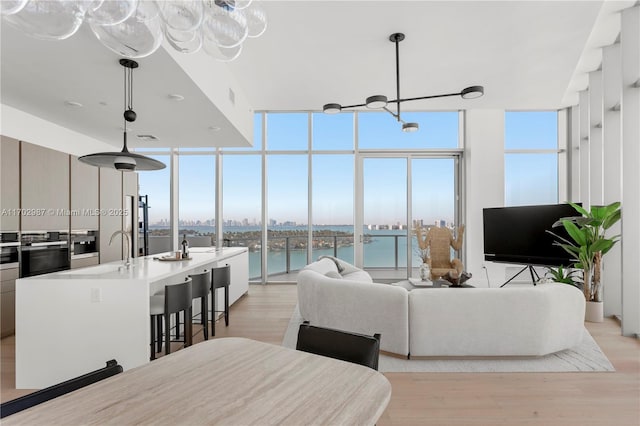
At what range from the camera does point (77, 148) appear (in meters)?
5.09

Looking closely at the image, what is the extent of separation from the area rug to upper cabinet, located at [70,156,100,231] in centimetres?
452

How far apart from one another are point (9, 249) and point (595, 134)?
A: 760 centimetres

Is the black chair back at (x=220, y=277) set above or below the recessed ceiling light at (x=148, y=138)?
below

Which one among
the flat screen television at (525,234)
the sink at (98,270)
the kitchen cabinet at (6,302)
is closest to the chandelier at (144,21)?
the sink at (98,270)

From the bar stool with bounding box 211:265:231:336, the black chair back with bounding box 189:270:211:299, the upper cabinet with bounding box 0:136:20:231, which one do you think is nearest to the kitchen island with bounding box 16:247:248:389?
the black chair back with bounding box 189:270:211:299

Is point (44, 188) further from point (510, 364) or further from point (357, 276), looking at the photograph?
point (510, 364)

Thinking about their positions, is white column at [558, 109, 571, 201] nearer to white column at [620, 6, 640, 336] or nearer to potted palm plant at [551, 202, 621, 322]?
potted palm plant at [551, 202, 621, 322]

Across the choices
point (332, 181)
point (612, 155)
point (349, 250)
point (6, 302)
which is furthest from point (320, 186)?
point (6, 302)

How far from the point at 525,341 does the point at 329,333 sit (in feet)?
7.57

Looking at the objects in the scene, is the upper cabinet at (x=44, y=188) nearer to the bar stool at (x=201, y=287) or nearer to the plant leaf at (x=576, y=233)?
the bar stool at (x=201, y=287)

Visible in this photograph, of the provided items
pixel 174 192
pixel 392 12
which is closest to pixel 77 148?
pixel 174 192

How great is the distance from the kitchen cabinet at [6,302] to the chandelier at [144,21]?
12.5 ft

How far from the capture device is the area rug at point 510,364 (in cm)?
283

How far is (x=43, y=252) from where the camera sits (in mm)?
4211
